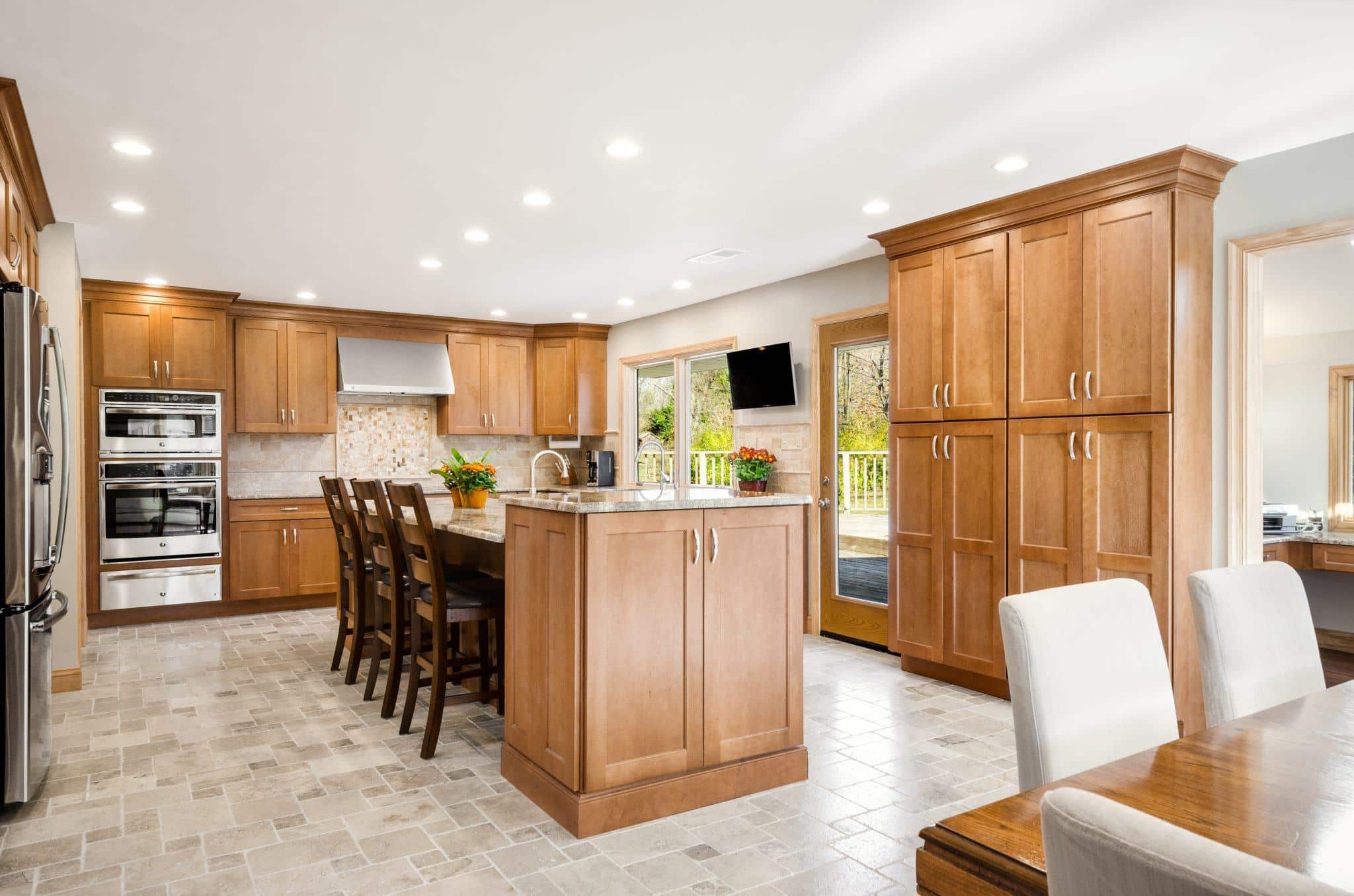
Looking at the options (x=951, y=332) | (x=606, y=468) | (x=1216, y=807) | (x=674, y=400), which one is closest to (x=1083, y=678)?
(x=1216, y=807)

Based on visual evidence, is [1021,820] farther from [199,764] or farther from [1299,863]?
[199,764]

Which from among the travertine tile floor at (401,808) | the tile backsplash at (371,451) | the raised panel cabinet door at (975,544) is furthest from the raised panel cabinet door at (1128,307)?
the tile backsplash at (371,451)

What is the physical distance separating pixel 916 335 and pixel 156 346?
540 centimetres

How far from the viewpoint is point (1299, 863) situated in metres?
0.93

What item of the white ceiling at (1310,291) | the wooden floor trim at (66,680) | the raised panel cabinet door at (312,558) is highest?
the white ceiling at (1310,291)

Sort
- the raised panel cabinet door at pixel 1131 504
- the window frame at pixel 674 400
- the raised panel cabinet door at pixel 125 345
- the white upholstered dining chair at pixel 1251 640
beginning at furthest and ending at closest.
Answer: the window frame at pixel 674 400, the raised panel cabinet door at pixel 125 345, the raised panel cabinet door at pixel 1131 504, the white upholstered dining chair at pixel 1251 640

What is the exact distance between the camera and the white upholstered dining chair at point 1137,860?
50cm

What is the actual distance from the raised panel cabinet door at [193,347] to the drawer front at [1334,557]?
7571 millimetres

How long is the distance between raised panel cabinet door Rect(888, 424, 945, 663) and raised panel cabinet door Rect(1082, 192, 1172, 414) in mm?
912

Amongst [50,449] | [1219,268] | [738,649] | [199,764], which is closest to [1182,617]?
[1219,268]

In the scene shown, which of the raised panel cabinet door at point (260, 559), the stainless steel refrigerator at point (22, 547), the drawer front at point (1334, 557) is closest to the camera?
the stainless steel refrigerator at point (22, 547)

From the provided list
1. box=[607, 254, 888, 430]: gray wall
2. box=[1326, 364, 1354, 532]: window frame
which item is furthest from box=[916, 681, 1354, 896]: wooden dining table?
box=[1326, 364, 1354, 532]: window frame

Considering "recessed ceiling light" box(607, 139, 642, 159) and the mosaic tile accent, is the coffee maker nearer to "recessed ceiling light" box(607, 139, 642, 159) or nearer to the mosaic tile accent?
the mosaic tile accent

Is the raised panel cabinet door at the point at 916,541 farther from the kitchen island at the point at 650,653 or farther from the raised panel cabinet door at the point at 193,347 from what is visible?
the raised panel cabinet door at the point at 193,347
